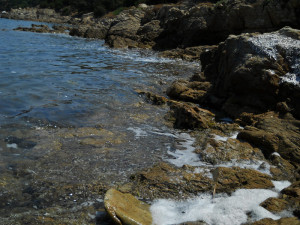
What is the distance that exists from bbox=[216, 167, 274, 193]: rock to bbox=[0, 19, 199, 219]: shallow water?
1075 millimetres

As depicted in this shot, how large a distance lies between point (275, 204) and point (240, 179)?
0.67 m

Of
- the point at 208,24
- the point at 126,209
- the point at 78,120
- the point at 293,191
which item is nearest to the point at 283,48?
the point at 293,191

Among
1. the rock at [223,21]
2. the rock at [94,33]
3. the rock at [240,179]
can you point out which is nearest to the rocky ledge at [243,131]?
the rock at [240,179]

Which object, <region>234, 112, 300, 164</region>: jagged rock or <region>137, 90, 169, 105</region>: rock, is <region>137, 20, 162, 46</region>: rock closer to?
<region>137, 90, 169, 105</region>: rock

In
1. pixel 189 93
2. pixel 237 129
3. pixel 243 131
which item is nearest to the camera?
pixel 243 131

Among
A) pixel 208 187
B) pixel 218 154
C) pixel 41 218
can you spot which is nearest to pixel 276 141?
pixel 218 154

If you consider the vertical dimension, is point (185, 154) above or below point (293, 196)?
below

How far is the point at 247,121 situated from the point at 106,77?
574cm

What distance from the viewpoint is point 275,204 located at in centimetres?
317

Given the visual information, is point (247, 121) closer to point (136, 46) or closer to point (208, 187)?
point (208, 187)

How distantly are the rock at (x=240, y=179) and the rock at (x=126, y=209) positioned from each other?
1.06 meters

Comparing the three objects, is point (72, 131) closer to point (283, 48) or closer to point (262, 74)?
point (262, 74)

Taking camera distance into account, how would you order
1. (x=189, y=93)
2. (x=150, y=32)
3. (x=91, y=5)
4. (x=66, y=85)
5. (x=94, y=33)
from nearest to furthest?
(x=189, y=93) < (x=66, y=85) < (x=150, y=32) < (x=94, y=33) < (x=91, y=5)

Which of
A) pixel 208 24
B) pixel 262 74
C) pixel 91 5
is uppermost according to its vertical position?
pixel 91 5
